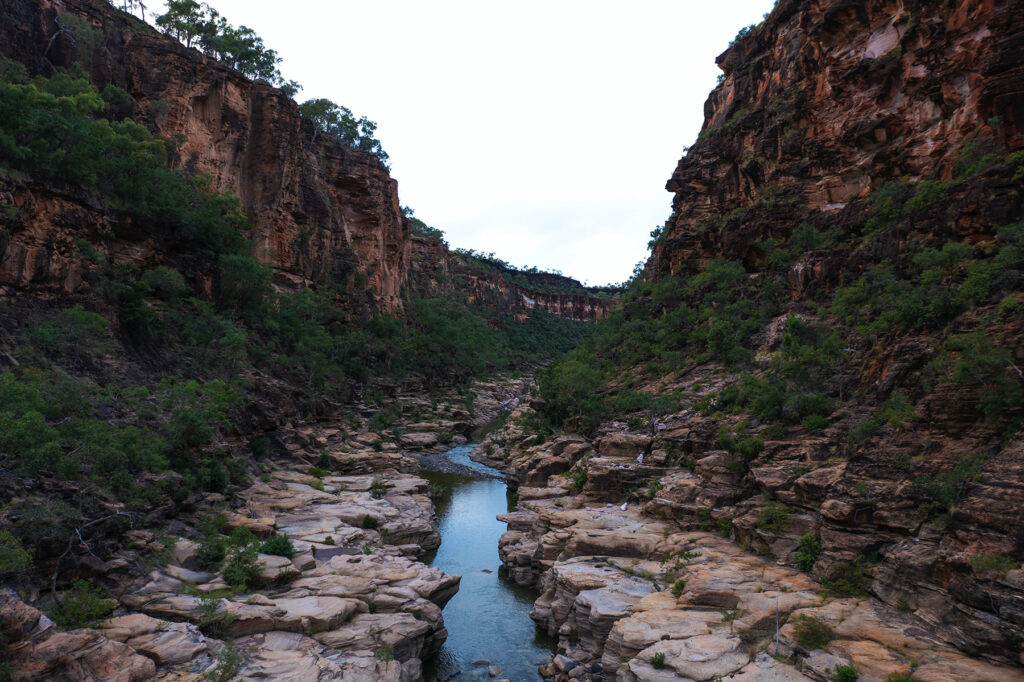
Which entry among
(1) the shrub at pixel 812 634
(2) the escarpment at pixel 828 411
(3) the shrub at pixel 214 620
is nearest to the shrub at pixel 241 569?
(3) the shrub at pixel 214 620

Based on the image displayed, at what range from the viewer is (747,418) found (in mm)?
21031

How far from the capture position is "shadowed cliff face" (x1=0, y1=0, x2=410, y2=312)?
89.9 ft

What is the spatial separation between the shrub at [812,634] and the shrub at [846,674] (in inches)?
36.3

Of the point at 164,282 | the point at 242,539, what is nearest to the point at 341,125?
the point at 164,282

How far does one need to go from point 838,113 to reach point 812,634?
29.1 meters

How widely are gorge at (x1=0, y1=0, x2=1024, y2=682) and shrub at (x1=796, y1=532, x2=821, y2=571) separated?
116 millimetres

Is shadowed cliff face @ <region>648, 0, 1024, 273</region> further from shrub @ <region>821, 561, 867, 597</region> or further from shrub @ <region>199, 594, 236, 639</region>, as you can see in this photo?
shrub @ <region>199, 594, 236, 639</region>

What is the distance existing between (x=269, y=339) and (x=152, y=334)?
37.4 feet

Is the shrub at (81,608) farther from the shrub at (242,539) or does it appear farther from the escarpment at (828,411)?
the escarpment at (828,411)

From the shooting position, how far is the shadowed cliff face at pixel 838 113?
20641mm

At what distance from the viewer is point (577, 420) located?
33125 millimetres

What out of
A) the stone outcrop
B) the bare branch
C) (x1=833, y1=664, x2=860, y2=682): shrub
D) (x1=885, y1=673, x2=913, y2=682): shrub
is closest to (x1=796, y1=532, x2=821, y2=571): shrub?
the stone outcrop

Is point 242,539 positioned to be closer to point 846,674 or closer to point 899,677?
point 846,674

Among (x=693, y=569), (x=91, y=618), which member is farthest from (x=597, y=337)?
(x=91, y=618)
